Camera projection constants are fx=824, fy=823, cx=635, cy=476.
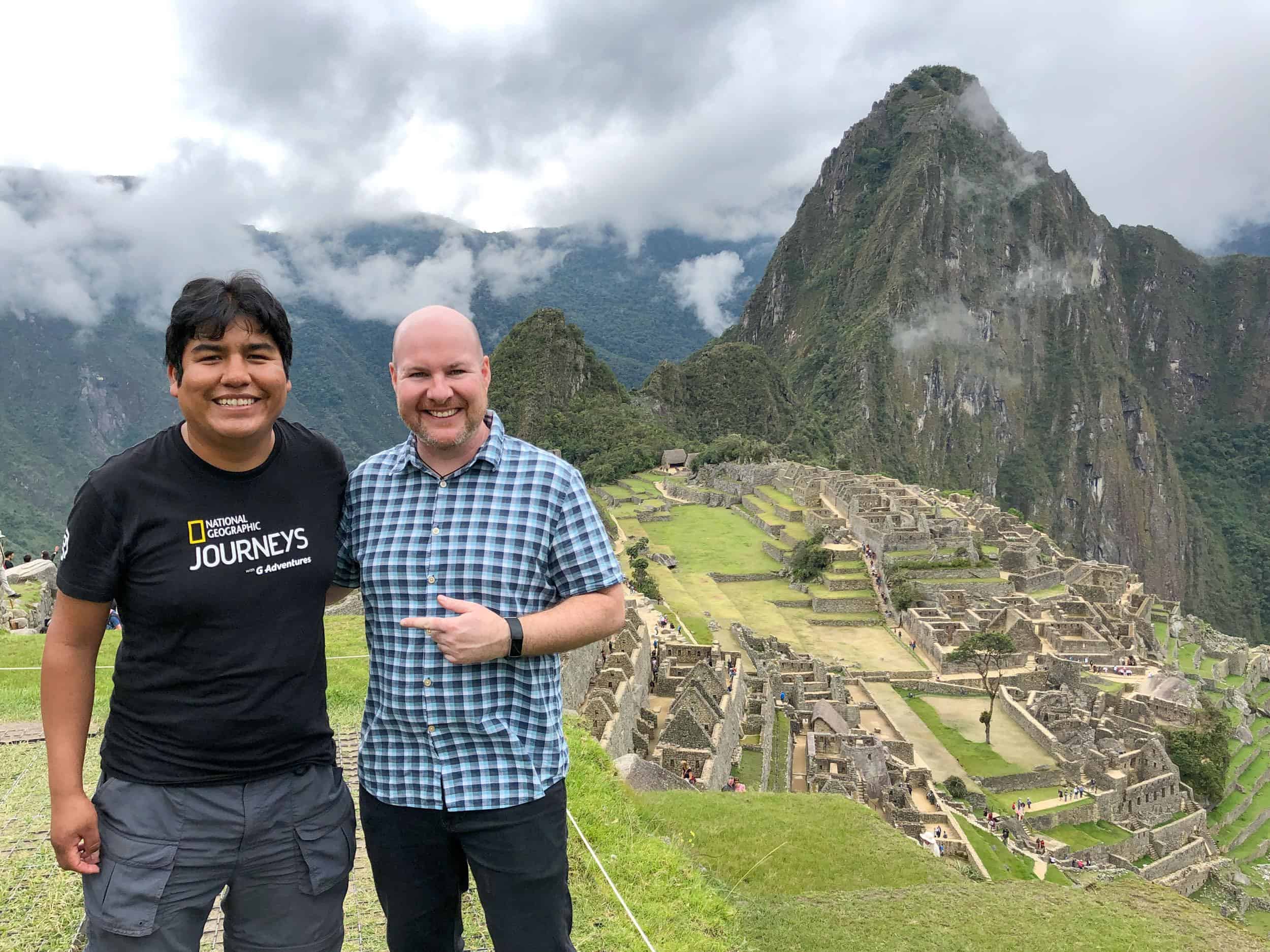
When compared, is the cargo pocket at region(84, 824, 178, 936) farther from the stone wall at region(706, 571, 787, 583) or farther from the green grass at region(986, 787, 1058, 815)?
the stone wall at region(706, 571, 787, 583)

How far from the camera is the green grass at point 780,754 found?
14.3 metres

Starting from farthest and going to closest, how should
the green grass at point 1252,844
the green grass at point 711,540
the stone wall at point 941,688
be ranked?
the green grass at point 711,540, the stone wall at point 941,688, the green grass at point 1252,844

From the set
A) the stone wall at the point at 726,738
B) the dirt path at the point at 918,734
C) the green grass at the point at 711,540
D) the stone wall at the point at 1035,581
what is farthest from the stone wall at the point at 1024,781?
the green grass at the point at 711,540

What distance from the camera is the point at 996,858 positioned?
14.2 metres

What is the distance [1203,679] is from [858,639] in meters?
15.8

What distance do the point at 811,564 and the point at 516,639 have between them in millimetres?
32176

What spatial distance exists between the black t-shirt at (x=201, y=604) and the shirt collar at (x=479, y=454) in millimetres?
323

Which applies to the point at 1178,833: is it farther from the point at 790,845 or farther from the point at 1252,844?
the point at 790,845

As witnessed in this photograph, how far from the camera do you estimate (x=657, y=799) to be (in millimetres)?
8039

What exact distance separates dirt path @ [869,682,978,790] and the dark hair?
18.8m

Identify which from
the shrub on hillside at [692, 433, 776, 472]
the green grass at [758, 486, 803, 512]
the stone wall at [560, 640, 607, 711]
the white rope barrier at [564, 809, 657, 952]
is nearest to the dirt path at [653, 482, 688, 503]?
the green grass at [758, 486, 803, 512]

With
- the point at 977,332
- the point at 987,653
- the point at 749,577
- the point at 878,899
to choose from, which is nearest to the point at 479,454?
the point at 878,899

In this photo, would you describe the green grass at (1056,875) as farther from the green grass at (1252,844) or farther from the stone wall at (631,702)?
the green grass at (1252,844)

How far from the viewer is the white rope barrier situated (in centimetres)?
412
